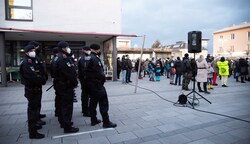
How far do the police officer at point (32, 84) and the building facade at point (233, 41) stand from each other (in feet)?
158

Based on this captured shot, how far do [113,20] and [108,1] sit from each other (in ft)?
5.01

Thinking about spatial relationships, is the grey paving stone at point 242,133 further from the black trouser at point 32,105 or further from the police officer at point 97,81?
the black trouser at point 32,105

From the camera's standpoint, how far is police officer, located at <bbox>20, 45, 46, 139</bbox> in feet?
12.0

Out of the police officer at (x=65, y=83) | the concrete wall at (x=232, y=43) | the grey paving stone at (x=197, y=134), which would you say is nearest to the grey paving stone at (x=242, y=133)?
the grey paving stone at (x=197, y=134)

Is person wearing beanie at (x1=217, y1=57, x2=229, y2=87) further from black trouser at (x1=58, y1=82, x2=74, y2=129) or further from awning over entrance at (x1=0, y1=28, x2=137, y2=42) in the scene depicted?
black trouser at (x1=58, y1=82, x2=74, y2=129)

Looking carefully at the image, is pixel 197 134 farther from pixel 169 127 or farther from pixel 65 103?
pixel 65 103

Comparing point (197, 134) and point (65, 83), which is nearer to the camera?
point (197, 134)

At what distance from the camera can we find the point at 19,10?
11602mm

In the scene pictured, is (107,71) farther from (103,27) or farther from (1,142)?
(1,142)

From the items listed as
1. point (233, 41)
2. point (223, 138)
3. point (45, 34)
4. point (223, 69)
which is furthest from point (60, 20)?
point (233, 41)

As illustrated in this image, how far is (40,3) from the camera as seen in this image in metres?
12.1

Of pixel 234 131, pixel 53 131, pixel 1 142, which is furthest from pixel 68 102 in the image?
pixel 234 131

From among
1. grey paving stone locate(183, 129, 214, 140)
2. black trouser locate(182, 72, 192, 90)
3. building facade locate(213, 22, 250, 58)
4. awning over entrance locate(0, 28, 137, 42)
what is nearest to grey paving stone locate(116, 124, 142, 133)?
grey paving stone locate(183, 129, 214, 140)

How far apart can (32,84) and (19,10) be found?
34.0 ft
